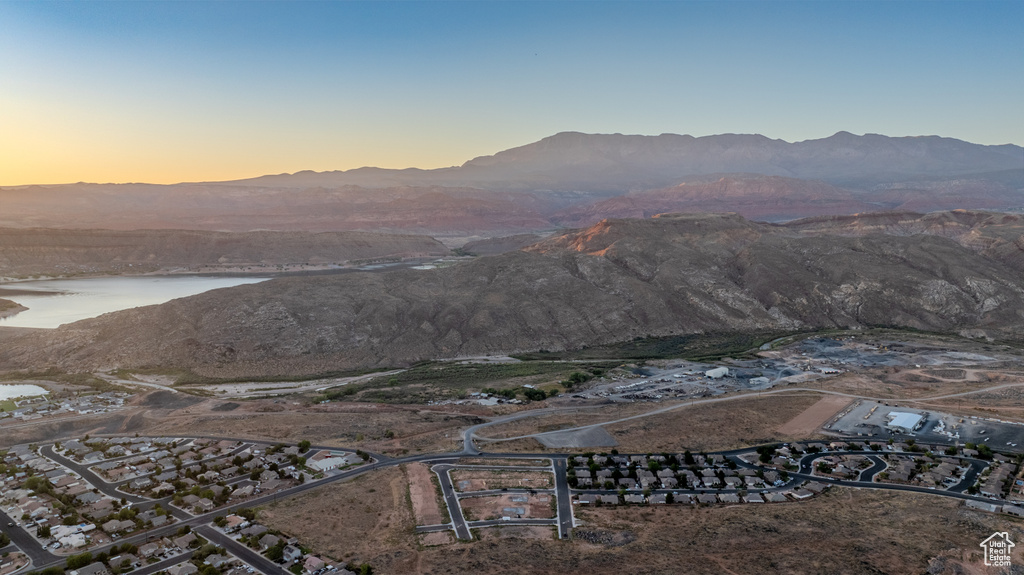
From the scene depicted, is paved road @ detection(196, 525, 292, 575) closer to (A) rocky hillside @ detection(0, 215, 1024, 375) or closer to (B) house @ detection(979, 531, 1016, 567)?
(B) house @ detection(979, 531, 1016, 567)

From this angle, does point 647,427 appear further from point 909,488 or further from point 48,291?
point 48,291

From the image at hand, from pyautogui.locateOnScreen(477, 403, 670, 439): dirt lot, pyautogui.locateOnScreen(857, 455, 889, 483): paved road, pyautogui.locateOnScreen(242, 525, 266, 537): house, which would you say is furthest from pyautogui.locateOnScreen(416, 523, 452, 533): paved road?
pyautogui.locateOnScreen(857, 455, 889, 483): paved road

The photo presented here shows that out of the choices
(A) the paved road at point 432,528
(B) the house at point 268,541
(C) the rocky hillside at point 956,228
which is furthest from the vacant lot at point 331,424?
(C) the rocky hillside at point 956,228

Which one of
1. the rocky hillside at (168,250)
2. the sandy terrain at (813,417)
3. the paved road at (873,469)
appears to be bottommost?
the paved road at (873,469)

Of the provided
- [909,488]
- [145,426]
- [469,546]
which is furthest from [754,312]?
[145,426]

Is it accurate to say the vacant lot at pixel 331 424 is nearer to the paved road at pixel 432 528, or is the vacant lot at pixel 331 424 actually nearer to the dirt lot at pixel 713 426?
the paved road at pixel 432 528

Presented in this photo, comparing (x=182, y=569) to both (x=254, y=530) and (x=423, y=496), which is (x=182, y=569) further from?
(x=423, y=496)
